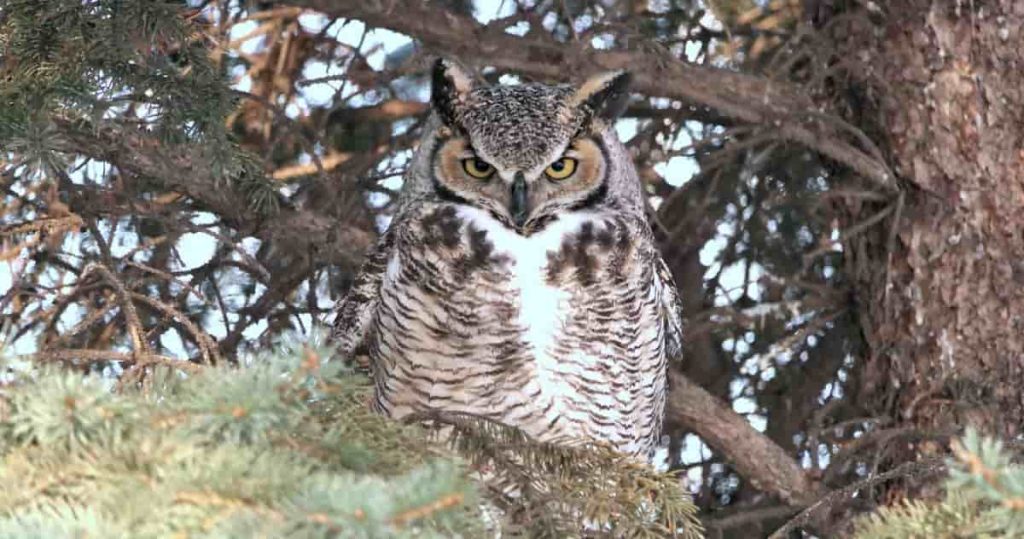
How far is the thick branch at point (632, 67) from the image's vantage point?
2.73 meters

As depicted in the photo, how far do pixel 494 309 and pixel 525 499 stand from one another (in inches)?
32.4

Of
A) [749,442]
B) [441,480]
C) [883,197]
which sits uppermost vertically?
[883,197]

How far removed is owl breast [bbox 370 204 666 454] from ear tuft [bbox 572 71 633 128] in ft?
0.67

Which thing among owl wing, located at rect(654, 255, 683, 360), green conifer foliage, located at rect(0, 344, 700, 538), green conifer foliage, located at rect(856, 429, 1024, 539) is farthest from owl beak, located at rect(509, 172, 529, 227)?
green conifer foliage, located at rect(856, 429, 1024, 539)

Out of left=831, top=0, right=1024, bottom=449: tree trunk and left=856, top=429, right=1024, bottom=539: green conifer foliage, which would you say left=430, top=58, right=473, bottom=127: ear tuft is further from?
left=856, top=429, right=1024, bottom=539: green conifer foliage

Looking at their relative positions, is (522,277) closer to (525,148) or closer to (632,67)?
(525,148)

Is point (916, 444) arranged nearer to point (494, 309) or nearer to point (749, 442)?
point (749, 442)

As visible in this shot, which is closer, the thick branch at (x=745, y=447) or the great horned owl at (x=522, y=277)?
the great horned owl at (x=522, y=277)

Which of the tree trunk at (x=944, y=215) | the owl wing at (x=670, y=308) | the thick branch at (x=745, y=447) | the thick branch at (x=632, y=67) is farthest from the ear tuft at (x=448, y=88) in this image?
the tree trunk at (x=944, y=215)

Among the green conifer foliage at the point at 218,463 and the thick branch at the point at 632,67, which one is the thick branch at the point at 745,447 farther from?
the green conifer foliage at the point at 218,463

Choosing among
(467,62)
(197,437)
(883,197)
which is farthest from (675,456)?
(197,437)

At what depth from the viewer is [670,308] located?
98.7 inches

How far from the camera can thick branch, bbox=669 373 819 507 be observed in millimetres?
2752

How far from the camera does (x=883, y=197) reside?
288cm
